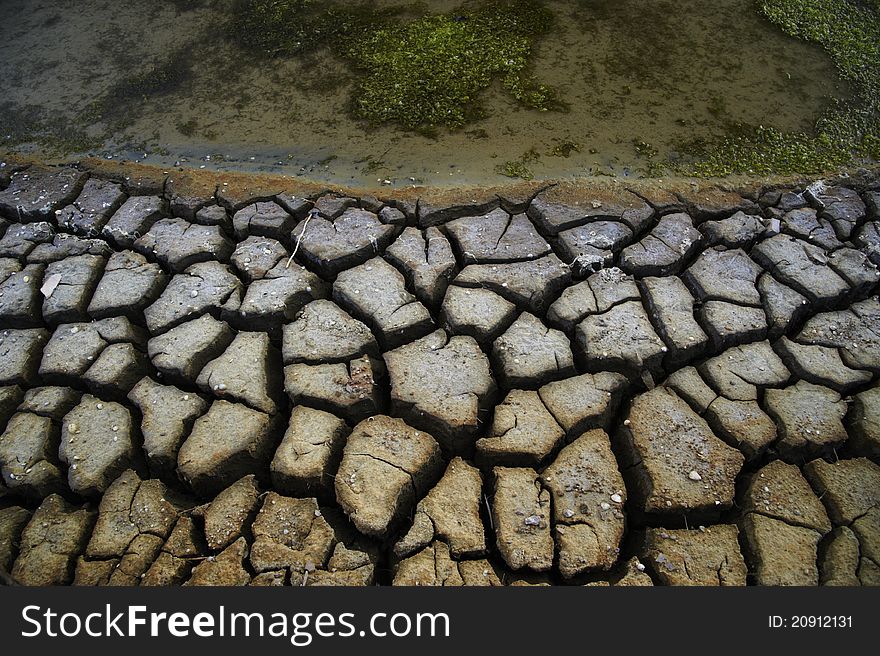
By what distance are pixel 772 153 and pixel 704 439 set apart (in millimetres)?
1872

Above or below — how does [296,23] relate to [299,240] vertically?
above

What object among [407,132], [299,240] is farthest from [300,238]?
[407,132]

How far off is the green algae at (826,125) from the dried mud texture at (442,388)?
261 mm

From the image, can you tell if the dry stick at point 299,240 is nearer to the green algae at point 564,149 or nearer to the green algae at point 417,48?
the green algae at point 417,48

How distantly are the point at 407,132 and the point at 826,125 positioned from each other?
7.35 feet

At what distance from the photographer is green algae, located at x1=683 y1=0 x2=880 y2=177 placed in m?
3.22

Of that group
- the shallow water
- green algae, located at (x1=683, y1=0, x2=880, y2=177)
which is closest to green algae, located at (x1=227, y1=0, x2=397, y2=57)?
the shallow water

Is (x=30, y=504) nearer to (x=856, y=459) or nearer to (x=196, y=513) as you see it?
(x=196, y=513)

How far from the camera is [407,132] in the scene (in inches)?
136

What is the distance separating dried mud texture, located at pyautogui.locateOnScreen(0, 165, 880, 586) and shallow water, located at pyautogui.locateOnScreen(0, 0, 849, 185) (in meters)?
0.37

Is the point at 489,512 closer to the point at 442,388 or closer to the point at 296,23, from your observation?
the point at 442,388

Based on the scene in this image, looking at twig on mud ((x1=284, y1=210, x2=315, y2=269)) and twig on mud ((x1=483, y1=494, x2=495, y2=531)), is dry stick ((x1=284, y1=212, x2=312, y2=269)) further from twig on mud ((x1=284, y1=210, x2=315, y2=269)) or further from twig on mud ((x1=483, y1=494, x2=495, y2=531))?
twig on mud ((x1=483, y1=494, x2=495, y2=531))

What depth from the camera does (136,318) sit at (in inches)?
103

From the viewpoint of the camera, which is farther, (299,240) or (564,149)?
(564,149)
